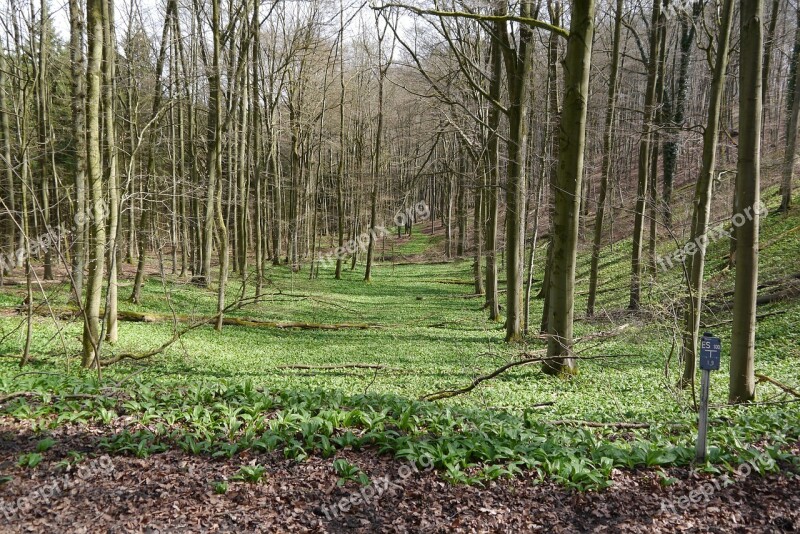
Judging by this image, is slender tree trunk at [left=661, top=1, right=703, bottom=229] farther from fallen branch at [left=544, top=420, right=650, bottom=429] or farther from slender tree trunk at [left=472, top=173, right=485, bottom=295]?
fallen branch at [left=544, top=420, right=650, bottom=429]

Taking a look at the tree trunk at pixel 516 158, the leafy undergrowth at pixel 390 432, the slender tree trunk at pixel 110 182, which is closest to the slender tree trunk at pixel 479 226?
the tree trunk at pixel 516 158

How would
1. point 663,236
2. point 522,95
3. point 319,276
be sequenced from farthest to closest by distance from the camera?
point 319,276 < point 663,236 < point 522,95

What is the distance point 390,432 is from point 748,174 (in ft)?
16.8

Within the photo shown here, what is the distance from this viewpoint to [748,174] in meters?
Result: 5.97

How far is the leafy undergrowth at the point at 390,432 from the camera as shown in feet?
14.8

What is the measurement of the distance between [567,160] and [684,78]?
39.2ft

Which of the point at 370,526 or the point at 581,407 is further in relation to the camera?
the point at 581,407

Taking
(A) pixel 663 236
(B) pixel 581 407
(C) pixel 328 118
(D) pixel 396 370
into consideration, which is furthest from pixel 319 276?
(B) pixel 581 407

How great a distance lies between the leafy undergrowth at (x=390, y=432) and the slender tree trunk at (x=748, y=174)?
1.00m

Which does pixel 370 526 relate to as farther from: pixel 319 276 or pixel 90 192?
pixel 319 276

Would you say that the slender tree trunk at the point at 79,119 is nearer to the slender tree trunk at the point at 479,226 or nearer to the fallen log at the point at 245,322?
the fallen log at the point at 245,322

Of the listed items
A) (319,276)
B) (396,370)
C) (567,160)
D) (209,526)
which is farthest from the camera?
(319,276)

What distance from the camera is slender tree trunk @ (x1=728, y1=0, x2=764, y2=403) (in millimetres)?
5832

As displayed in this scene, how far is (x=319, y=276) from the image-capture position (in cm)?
3041
